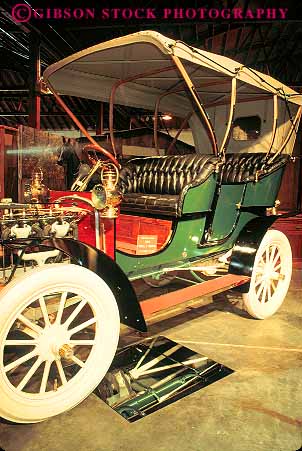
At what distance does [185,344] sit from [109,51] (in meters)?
2.13

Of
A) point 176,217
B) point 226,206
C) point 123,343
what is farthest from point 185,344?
point 226,206

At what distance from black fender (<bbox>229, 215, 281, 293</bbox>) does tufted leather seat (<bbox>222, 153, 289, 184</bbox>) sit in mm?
404

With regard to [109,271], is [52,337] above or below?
below

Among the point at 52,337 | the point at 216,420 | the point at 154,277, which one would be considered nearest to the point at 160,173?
the point at 154,277

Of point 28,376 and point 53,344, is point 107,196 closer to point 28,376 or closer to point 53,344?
point 53,344

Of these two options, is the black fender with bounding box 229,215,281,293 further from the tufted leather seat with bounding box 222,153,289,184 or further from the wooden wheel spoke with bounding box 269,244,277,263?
the tufted leather seat with bounding box 222,153,289,184

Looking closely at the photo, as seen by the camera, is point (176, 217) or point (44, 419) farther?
point (176, 217)

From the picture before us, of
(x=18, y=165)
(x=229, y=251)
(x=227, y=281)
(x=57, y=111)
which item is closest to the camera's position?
(x=227, y=281)

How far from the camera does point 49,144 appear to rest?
5.69m

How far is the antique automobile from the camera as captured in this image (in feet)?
5.84

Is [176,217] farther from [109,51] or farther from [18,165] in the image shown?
[18,165]

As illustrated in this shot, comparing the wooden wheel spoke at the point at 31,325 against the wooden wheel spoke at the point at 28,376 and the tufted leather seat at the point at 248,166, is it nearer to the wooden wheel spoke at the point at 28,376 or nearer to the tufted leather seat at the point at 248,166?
the wooden wheel spoke at the point at 28,376

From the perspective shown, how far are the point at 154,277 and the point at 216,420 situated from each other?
1.12 m

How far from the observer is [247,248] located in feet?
9.78
